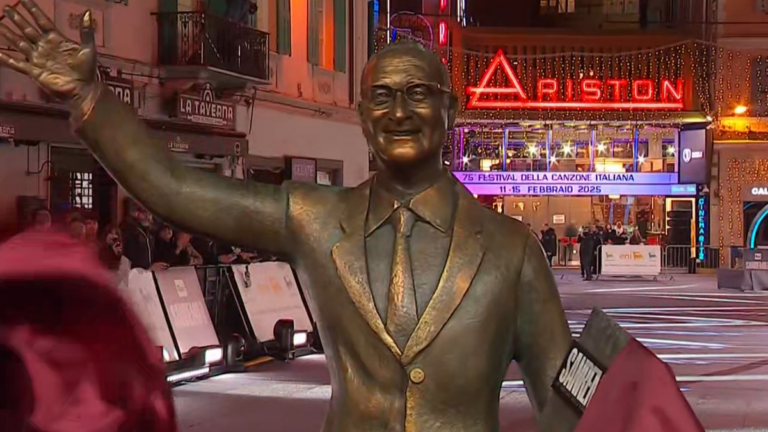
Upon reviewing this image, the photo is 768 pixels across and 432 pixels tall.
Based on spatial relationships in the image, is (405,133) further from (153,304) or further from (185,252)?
(185,252)

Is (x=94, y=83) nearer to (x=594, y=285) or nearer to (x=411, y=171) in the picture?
(x=411, y=171)

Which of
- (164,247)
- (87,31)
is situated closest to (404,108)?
(87,31)

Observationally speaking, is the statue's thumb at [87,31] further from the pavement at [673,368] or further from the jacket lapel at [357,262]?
the pavement at [673,368]

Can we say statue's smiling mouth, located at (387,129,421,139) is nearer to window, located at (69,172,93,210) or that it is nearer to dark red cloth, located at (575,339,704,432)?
dark red cloth, located at (575,339,704,432)

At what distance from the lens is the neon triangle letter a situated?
32.3 metres

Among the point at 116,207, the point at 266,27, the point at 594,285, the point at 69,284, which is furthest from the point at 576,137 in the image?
the point at 69,284

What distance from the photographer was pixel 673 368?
681 centimetres

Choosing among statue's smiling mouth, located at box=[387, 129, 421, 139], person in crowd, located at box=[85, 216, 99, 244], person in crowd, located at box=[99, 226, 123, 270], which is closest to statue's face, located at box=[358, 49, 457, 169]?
statue's smiling mouth, located at box=[387, 129, 421, 139]

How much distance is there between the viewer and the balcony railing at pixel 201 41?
15586mm

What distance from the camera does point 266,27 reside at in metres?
18.4

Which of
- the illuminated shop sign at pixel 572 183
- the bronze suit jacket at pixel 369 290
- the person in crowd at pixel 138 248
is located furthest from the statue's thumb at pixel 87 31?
the illuminated shop sign at pixel 572 183

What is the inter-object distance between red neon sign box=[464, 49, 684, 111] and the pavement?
13.6 meters

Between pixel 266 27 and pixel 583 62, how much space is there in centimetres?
1707

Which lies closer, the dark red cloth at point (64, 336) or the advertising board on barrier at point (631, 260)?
the dark red cloth at point (64, 336)
